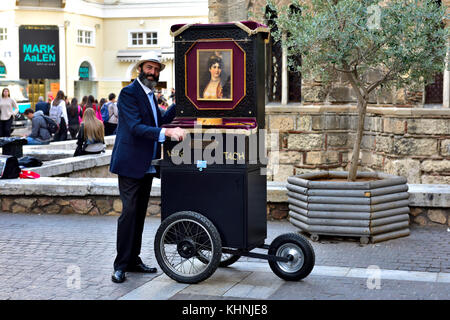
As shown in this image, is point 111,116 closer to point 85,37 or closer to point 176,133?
point 176,133

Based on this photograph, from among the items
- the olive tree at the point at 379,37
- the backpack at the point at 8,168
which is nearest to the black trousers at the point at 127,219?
the olive tree at the point at 379,37

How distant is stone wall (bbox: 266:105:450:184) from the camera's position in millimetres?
11477

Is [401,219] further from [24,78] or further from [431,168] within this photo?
[24,78]

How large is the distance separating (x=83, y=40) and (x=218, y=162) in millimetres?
35662

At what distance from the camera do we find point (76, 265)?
6.94 m

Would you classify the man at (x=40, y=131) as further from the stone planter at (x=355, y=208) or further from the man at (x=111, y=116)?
the stone planter at (x=355, y=208)

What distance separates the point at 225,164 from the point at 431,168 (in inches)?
244

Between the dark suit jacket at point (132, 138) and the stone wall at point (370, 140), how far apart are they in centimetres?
616

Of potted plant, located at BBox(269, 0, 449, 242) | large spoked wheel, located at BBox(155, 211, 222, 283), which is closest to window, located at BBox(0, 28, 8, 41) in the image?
potted plant, located at BBox(269, 0, 449, 242)

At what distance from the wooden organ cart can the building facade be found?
32.5 metres

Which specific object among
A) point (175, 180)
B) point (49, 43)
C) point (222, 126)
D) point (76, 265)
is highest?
point (49, 43)

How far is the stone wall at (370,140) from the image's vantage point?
11.5m

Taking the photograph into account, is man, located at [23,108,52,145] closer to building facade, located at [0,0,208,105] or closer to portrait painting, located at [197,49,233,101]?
portrait painting, located at [197,49,233,101]

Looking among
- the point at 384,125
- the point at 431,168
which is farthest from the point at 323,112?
the point at 431,168
